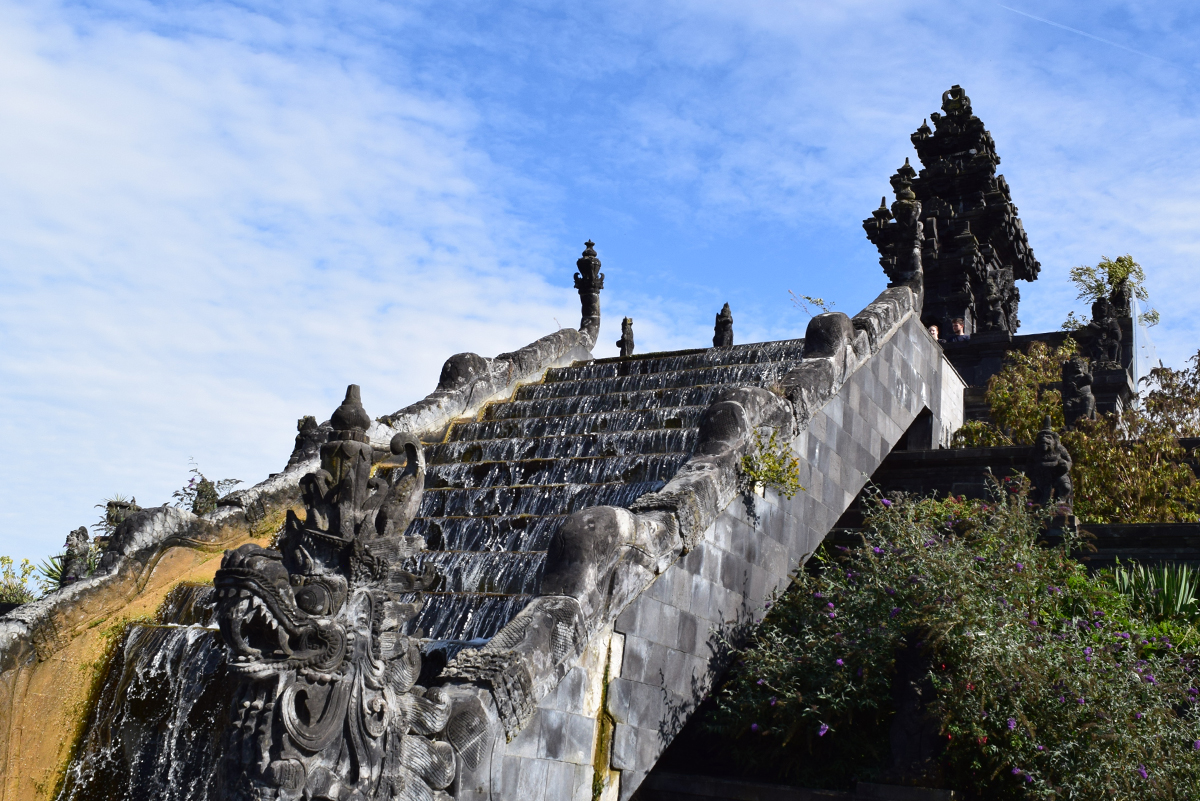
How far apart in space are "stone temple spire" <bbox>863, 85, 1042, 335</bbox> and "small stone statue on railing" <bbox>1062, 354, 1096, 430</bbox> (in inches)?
354

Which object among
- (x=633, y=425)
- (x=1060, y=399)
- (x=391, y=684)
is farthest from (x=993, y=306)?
(x=391, y=684)

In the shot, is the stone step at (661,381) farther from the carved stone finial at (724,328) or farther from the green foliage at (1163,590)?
the carved stone finial at (724,328)

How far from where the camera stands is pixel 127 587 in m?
10.2

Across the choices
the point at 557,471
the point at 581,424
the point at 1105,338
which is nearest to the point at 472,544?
the point at 557,471

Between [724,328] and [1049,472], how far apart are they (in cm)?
1054

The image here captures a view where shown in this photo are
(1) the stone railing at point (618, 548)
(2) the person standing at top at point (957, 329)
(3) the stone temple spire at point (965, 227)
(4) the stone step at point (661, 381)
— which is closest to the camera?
(1) the stone railing at point (618, 548)

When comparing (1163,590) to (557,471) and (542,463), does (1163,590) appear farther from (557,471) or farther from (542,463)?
(542,463)

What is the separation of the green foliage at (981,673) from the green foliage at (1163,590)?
0.76 feet

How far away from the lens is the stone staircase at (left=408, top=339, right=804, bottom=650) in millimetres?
8430

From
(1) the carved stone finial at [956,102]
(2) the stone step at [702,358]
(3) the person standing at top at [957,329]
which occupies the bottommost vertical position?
(2) the stone step at [702,358]

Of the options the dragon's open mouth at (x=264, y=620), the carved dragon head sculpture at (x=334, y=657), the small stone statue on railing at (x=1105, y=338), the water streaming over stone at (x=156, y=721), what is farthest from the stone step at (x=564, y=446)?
the small stone statue on railing at (x=1105, y=338)

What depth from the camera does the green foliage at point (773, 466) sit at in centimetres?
891

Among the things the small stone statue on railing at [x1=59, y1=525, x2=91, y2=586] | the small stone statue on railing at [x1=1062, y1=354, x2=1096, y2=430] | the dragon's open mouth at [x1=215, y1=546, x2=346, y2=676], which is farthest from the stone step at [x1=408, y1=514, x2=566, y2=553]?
the small stone statue on railing at [x1=1062, y1=354, x2=1096, y2=430]

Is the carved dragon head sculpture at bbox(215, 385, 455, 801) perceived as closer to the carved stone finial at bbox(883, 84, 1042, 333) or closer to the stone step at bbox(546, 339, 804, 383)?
the stone step at bbox(546, 339, 804, 383)
